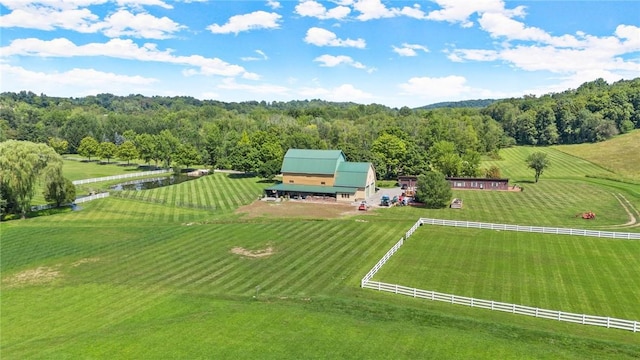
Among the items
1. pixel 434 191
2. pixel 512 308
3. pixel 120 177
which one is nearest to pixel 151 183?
pixel 120 177

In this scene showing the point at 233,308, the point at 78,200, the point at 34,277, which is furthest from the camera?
the point at 78,200

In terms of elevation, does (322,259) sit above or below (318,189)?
below

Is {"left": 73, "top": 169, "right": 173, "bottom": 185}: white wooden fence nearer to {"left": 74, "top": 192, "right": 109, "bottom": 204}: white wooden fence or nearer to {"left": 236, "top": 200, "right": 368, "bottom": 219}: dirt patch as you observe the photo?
{"left": 74, "top": 192, "right": 109, "bottom": 204}: white wooden fence

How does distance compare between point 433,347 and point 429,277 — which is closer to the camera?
point 433,347

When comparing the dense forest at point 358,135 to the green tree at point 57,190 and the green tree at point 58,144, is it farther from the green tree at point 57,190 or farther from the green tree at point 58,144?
the green tree at point 57,190

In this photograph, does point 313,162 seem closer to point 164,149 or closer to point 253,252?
point 253,252

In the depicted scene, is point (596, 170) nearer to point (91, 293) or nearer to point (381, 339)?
point (381, 339)

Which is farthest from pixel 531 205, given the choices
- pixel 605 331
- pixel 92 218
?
pixel 92 218
